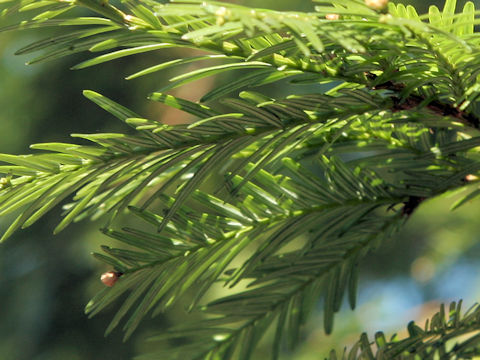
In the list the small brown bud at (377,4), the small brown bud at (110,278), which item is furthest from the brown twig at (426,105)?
the small brown bud at (110,278)

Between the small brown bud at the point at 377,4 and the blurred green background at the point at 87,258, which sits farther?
the blurred green background at the point at 87,258

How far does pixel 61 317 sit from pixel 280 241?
1.05 m

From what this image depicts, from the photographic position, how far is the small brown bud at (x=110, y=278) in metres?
0.35

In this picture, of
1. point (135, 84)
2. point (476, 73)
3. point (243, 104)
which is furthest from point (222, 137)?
point (135, 84)

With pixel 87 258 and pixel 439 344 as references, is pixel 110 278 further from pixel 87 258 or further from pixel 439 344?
pixel 87 258

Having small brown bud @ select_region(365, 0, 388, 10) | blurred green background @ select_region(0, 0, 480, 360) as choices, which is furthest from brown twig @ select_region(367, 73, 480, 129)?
blurred green background @ select_region(0, 0, 480, 360)

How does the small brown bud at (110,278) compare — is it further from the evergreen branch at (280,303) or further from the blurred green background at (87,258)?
the blurred green background at (87,258)

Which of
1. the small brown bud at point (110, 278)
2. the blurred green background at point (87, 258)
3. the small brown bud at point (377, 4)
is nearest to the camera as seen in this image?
the small brown bud at point (377, 4)

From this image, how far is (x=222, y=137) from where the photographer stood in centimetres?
32

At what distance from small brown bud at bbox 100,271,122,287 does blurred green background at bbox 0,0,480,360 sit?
0.82 metres

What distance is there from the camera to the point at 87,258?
1.25 m

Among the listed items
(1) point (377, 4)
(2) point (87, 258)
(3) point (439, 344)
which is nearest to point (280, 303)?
(3) point (439, 344)

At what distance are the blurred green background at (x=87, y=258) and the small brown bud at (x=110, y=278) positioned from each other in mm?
821

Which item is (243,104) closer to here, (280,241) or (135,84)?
(280,241)
